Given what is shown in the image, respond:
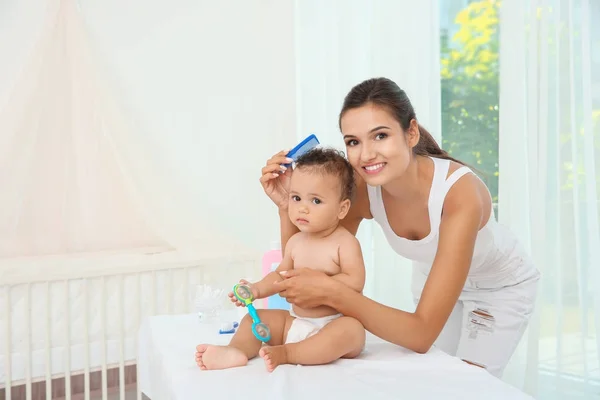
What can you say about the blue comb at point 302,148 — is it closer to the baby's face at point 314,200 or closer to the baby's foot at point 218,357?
the baby's face at point 314,200

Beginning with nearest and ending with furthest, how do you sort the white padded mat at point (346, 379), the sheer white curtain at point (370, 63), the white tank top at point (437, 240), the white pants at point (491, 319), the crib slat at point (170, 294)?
the white padded mat at point (346, 379)
the white tank top at point (437, 240)
the white pants at point (491, 319)
the crib slat at point (170, 294)
the sheer white curtain at point (370, 63)

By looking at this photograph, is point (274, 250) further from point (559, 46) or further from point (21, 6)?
point (21, 6)

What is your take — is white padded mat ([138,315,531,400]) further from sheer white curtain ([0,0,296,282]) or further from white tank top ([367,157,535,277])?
sheer white curtain ([0,0,296,282])

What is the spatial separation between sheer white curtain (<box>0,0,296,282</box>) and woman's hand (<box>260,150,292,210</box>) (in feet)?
3.49

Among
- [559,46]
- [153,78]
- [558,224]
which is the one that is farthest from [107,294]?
[559,46]

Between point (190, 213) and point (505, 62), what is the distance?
1.35 m

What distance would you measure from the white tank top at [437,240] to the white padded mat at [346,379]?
0.91ft

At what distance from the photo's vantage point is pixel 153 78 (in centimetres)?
290

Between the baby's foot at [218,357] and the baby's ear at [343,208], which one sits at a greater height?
the baby's ear at [343,208]

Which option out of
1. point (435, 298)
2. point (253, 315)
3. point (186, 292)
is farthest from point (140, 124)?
point (435, 298)

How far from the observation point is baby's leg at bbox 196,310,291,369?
1.10m

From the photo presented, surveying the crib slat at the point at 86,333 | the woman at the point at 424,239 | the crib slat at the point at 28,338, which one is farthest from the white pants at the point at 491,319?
the crib slat at the point at 28,338

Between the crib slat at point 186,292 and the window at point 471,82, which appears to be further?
Result: the window at point 471,82

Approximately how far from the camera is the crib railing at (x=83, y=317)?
209 cm
